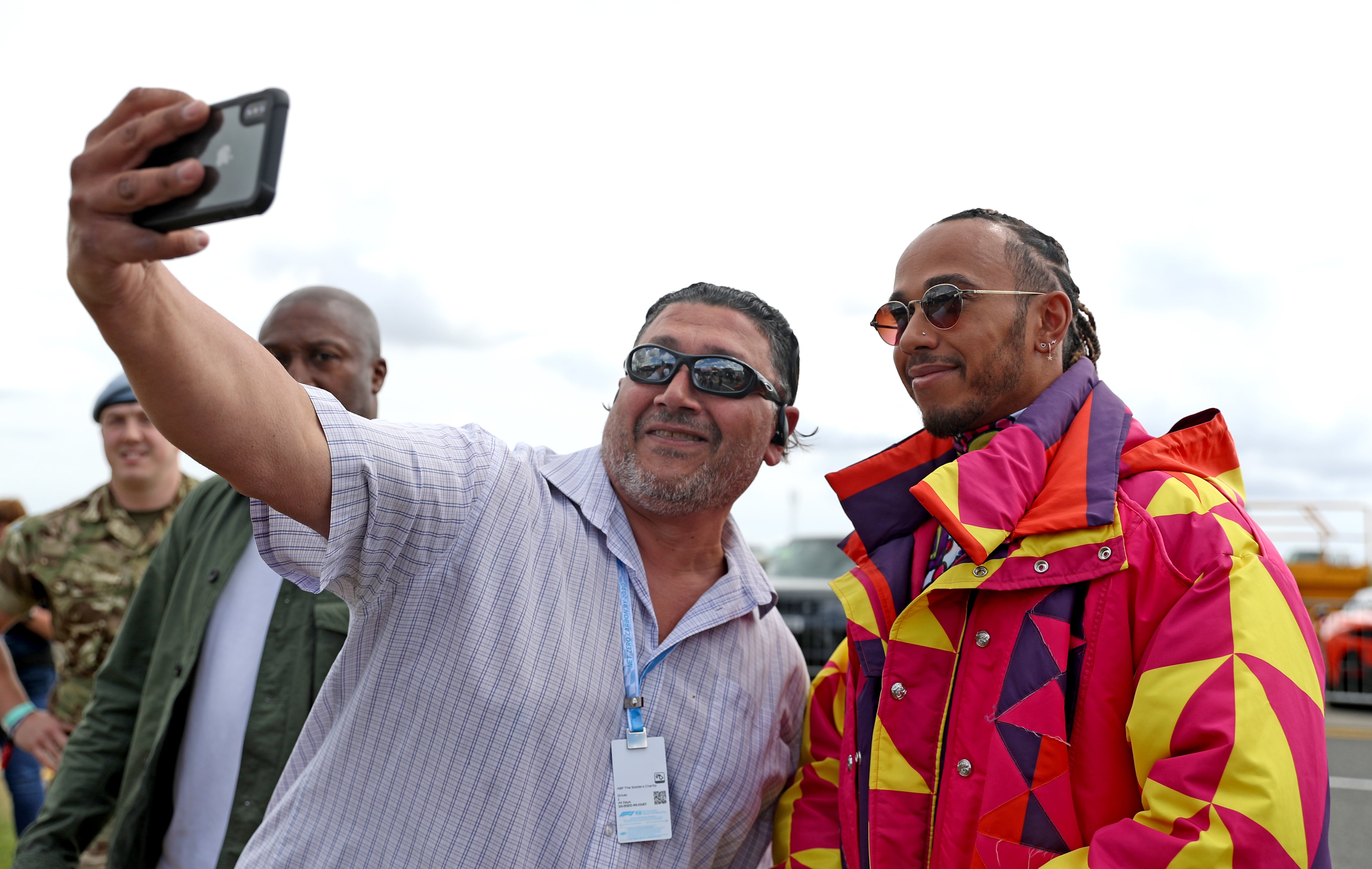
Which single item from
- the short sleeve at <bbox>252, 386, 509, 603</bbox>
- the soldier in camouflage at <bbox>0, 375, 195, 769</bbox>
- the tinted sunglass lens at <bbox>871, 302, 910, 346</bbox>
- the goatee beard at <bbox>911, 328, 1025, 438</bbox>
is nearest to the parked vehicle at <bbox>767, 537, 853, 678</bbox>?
the soldier in camouflage at <bbox>0, 375, 195, 769</bbox>

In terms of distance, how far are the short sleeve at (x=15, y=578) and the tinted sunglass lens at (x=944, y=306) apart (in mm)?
3926

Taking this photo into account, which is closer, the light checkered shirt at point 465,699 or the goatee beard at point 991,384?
the light checkered shirt at point 465,699

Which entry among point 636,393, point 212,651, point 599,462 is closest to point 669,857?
point 599,462

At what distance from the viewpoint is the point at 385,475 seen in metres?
1.82

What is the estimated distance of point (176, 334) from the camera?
135cm

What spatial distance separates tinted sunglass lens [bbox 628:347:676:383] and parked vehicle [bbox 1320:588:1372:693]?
12.3m

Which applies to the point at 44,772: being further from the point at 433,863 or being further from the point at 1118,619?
the point at 1118,619

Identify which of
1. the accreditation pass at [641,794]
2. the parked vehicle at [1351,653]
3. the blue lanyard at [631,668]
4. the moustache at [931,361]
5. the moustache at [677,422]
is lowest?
the parked vehicle at [1351,653]

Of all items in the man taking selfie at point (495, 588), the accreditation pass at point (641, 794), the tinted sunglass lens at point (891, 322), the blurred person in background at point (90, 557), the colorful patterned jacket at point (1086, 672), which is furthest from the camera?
the blurred person in background at point (90, 557)

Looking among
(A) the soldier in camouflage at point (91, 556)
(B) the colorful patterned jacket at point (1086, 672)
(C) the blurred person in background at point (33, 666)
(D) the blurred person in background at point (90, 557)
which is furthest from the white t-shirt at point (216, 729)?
(C) the blurred person in background at point (33, 666)

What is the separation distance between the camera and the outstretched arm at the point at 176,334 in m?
1.17

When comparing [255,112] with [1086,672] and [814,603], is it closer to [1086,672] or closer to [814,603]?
[1086,672]

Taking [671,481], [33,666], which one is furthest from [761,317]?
[33,666]

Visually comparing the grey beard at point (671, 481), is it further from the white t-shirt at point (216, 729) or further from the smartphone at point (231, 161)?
the smartphone at point (231, 161)
